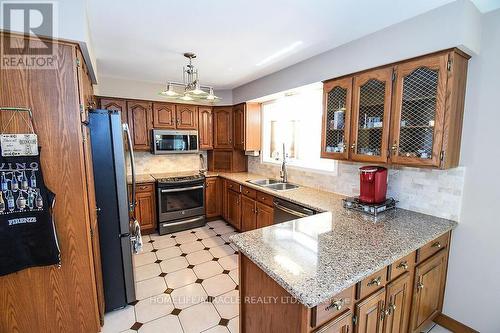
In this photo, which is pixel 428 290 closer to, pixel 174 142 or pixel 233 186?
pixel 233 186

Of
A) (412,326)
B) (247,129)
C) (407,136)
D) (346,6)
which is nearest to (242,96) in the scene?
(247,129)

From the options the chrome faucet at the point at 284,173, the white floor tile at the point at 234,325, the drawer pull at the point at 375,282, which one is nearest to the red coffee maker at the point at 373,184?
the drawer pull at the point at 375,282

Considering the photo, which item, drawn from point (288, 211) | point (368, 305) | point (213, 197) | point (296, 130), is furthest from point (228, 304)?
point (296, 130)

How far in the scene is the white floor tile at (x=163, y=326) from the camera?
6.28 feet

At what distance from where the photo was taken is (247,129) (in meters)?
4.09

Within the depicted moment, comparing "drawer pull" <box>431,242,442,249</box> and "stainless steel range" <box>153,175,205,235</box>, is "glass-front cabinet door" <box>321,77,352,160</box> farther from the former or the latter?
"stainless steel range" <box>153,175,205,235</box>

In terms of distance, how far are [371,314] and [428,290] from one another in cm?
82

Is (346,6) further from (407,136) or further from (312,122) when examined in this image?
(312,122)

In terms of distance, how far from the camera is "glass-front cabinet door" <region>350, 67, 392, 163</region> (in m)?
1.96

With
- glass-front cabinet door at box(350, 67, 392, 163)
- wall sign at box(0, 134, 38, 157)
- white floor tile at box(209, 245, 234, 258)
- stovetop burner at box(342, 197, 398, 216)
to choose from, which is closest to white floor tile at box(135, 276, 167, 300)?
white floor tile at box(209, 245, 234, 258)

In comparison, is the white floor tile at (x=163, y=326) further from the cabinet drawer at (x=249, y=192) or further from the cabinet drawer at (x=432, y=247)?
the cabinet drawer at (x=432, y=247)

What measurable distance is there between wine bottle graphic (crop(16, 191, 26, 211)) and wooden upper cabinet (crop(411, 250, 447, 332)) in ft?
8.64


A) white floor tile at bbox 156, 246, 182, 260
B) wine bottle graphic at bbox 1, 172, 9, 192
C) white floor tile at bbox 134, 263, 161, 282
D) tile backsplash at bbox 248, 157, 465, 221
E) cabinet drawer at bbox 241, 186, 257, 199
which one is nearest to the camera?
wine bottle graphic at bbox 1, 172, 9, 192

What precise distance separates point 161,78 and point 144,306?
10.5 ft
